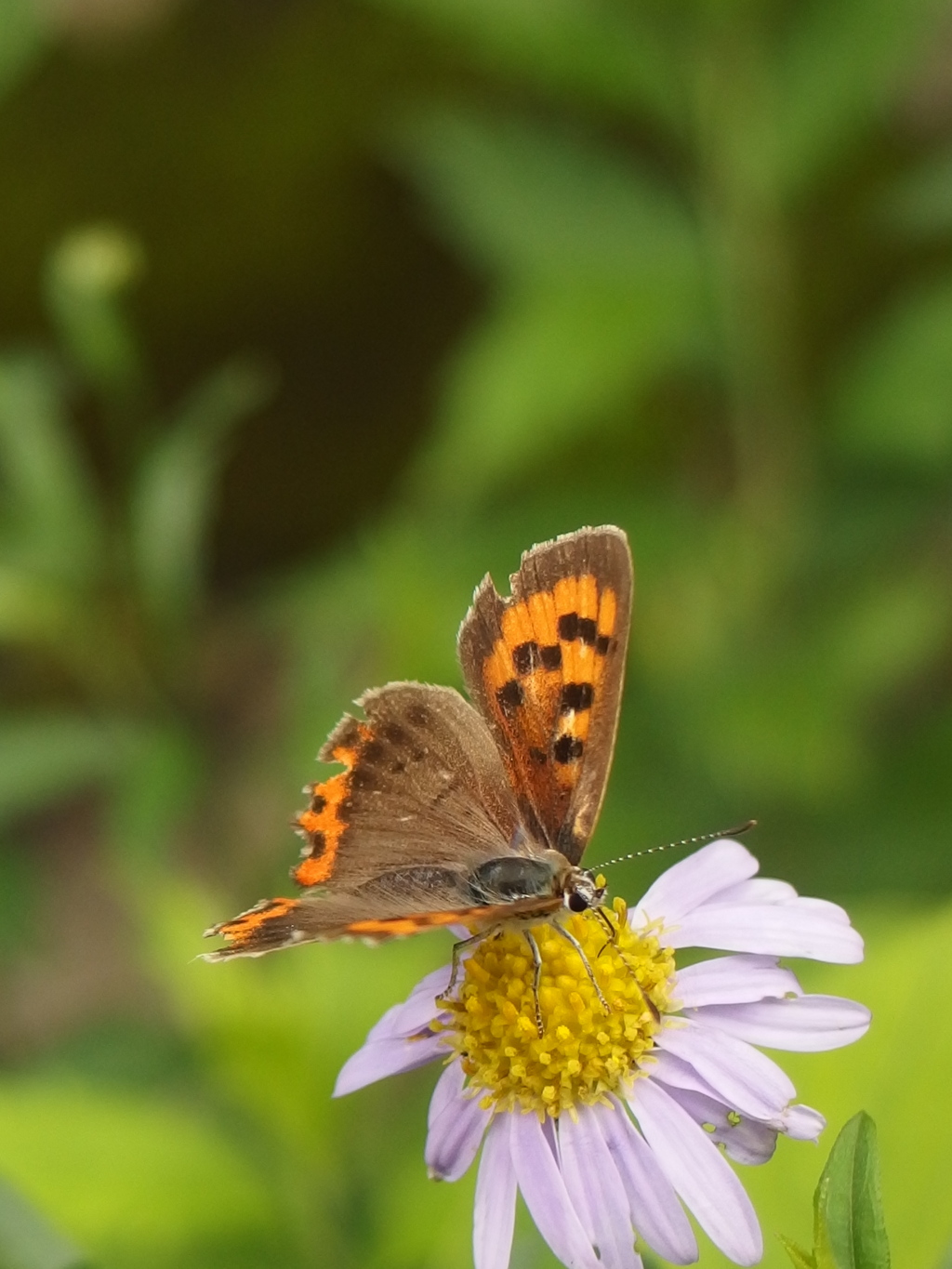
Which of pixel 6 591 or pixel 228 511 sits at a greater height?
pixel 228 511

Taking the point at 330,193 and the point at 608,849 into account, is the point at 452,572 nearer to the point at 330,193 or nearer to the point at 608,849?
the point at 608,849

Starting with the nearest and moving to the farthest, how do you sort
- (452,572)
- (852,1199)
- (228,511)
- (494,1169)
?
(852,1199) → (494,1169) → (452,572) → (228,511)

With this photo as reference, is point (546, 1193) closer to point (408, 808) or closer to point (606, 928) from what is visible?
point (606, 928)

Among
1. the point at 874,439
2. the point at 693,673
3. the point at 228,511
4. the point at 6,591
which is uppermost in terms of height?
the point at 228,511

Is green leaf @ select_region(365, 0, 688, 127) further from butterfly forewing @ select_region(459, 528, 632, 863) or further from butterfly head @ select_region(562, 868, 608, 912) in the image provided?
butterfly head @ select_region(562, 868, 608, 912)

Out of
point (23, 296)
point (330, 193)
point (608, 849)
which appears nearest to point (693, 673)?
point (608, 849)

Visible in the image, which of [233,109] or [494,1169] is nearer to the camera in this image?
[494,1169]

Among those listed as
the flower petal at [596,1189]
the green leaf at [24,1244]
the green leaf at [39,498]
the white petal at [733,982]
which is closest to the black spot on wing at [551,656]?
the white petal at [733,982]
